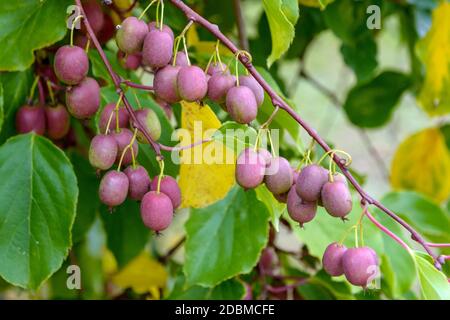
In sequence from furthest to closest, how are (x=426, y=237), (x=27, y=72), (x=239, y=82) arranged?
(x=426, y=237)
(x=27, y=72)
(x=239, y=82)

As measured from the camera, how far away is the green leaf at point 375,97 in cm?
142

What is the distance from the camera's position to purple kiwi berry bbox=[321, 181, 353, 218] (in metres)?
0.53

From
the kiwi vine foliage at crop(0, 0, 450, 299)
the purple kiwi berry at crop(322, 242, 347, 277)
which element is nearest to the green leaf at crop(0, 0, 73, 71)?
the kiwi vine foliage at crop(0, 0, 450, 299)

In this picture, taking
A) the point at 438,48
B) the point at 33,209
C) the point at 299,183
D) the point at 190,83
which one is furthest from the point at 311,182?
the point at 438,48

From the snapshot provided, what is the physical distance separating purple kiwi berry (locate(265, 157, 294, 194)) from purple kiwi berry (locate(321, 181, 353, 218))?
1.3 inches

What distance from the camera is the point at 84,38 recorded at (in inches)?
28.3

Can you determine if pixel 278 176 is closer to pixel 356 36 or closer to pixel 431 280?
pixel 431 280

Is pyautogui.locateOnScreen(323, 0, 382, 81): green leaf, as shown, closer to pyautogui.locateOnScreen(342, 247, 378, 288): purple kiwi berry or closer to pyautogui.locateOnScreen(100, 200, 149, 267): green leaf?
pyautogui.locateOnScreen(100, 200, 149, 267): green leaf

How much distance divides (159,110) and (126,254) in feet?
1.27

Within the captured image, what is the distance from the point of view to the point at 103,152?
1.92 feet

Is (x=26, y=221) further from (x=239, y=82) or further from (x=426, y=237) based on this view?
(x=426, y=237)

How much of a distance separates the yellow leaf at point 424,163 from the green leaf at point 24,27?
2.73ft
